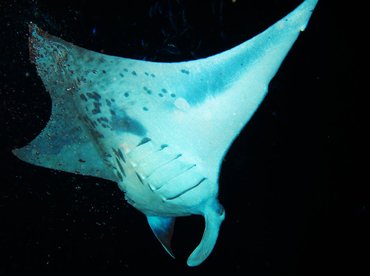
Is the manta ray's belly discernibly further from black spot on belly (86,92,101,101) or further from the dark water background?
the dark water background

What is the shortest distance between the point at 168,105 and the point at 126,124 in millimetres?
158

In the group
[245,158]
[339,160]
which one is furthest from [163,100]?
[339,160]

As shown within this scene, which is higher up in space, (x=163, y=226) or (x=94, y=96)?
(x=94, y=96)

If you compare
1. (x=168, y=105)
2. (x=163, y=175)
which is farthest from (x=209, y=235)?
(x=168, y=105)

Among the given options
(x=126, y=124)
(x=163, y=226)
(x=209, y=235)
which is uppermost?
(x=126, y=124)

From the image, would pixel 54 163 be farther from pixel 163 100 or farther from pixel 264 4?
pixel 264 4

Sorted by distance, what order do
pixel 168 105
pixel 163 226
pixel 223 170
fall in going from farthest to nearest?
pixel 223 170 → pixel 163 226 → pixel 168 105

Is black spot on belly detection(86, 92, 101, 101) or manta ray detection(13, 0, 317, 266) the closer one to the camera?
manta ray detection(13, 0, 317, 266)

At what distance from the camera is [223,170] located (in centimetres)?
170

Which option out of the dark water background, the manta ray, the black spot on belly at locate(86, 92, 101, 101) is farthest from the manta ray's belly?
the dark water background

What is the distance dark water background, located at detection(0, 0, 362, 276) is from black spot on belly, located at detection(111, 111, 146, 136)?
32cm

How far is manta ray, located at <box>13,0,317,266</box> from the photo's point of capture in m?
0.79

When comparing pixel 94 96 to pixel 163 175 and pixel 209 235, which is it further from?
pixel 209 235

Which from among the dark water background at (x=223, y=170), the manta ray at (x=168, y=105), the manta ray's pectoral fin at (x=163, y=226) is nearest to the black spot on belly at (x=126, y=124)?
the manta ray at (x=168, y=105)
